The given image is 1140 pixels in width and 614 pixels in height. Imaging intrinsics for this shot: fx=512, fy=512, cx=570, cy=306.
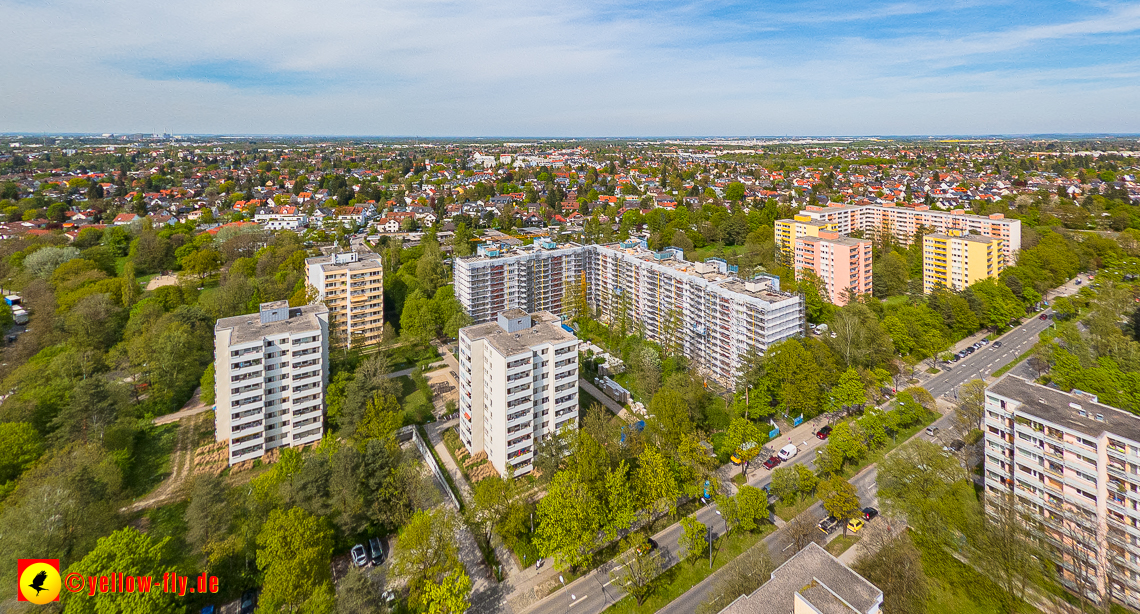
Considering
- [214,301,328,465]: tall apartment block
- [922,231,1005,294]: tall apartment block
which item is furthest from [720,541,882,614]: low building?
[922,231,1005,294]: tall apartment block

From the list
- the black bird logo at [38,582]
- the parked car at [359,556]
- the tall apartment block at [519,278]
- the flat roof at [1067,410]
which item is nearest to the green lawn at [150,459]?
the black bird logo at [38,582]

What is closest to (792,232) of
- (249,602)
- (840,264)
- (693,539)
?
(840,264)

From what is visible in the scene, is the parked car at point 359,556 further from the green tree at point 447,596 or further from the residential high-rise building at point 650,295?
the residential high-rise building at point 650,295

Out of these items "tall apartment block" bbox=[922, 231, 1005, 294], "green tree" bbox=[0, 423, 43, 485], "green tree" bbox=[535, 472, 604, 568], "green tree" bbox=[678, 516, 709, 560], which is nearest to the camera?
"green tree" bbox=[535, 472, 604, 568]

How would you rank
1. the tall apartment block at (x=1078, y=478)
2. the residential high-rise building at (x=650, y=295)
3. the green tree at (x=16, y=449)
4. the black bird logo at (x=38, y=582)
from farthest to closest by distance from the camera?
the residential high-rise building at (x=650, y=295), the green tree at (x=16, y=449), the tall apartment block at (x=1078, y=478), the black bird logo at (x=38, y=582)

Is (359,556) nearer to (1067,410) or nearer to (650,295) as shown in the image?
(650,295)

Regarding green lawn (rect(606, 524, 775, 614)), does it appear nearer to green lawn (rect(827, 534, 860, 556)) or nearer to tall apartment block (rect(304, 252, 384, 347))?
green lawn (rect(827, 534, 860, 556))
